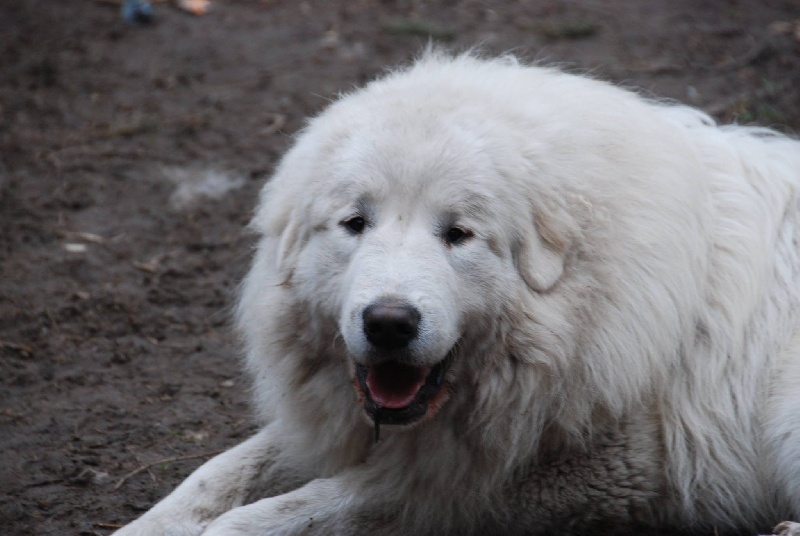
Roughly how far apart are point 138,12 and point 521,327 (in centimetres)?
693

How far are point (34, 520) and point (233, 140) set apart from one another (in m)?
4.07

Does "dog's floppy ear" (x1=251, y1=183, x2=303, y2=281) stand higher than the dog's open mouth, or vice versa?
"dog's floppy ear" (x1=251, y1=183, x2=303, y2=281)

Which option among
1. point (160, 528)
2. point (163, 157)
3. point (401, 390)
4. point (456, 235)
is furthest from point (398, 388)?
point (163, 157)

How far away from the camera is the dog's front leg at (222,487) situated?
3930 millimetres

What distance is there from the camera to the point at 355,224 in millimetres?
3701

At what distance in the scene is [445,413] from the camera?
3.75 meters

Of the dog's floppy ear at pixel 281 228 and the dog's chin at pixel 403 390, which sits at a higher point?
the dog's floppy ear at pixel 281 228

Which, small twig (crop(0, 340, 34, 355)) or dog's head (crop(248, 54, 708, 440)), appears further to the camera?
small twig (crop(0, 340, 34, 355))

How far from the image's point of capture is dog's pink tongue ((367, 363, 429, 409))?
3.58 metres

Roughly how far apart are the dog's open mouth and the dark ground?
1.32m

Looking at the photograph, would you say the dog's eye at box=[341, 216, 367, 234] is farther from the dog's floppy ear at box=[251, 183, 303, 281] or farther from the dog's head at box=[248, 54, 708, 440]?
the dog's floppy ear at box=[251, 183, 303, 281]

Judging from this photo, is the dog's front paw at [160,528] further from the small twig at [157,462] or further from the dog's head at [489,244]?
the dog's head at [489,244]

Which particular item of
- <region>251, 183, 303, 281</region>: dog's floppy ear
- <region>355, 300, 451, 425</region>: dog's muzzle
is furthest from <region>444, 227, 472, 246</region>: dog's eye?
<region>251, 183, 303, 281</region>: dog's floppy ear

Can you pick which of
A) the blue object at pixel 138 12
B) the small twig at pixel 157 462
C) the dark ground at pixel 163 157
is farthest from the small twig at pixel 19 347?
the blue object at pixel 138 12
